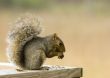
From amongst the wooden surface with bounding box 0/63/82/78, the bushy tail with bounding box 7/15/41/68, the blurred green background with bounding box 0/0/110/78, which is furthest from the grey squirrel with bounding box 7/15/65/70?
the blurred green background with bounding box 0/0/110/78

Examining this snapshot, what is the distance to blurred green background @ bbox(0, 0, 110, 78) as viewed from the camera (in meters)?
2.91

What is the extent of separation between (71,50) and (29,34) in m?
1.29

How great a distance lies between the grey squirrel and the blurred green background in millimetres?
1230

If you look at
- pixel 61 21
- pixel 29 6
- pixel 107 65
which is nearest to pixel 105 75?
pixel 107 65

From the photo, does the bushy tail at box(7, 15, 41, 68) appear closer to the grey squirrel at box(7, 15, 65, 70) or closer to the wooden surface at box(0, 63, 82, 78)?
the grey squirrel at box(7, 15, 65, 70)

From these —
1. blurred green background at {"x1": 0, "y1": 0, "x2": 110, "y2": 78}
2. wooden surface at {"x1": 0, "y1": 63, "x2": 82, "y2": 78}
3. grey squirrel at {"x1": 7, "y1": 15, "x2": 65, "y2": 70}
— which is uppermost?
blurred green background at {"x1": 0, "y1": 0, "x2": 110, "y2": 78}

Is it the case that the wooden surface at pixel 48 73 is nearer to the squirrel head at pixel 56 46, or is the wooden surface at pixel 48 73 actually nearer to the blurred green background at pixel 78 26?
the squirrel head at pixel 56 46

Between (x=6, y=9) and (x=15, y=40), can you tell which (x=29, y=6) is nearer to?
(x=6, y=9)

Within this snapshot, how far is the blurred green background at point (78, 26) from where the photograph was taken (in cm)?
291

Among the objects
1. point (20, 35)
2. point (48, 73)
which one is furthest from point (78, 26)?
point (48, 73)

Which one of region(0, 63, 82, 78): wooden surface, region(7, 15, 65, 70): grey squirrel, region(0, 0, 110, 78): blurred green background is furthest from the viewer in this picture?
region(0, 0, 110, 78): blurred green background

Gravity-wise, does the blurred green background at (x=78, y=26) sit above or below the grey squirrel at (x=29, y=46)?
above

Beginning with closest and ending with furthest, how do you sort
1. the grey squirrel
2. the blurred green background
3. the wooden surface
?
1. the wooden surface
2. the grey squirrel
3. the blurred green background

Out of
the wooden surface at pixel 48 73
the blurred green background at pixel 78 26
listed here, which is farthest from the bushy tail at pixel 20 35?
the blurred green background at pixel 78 26
